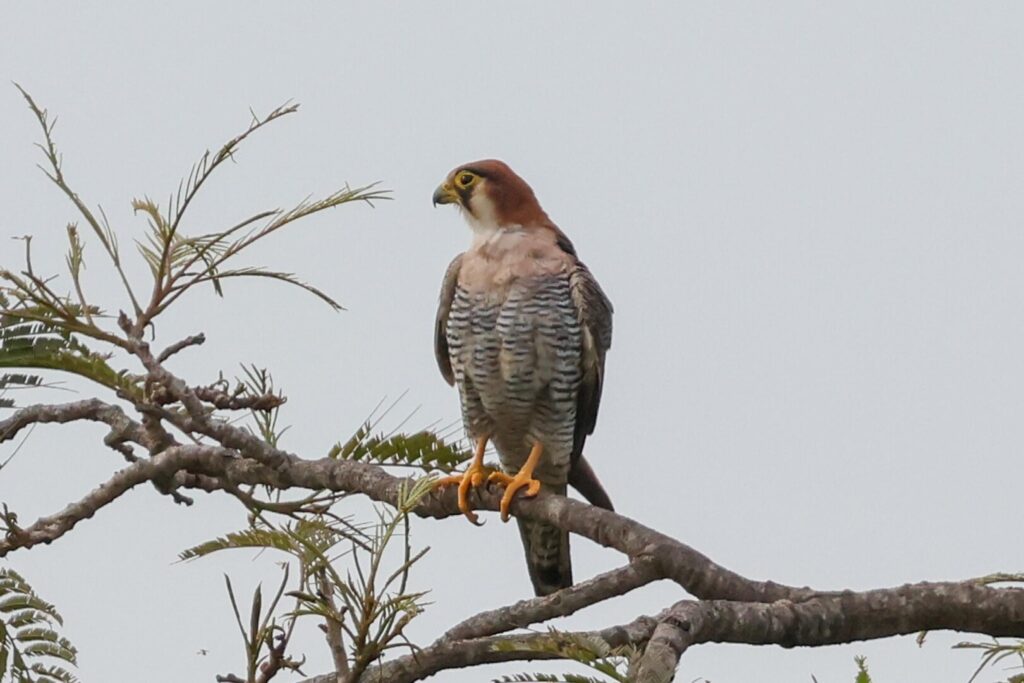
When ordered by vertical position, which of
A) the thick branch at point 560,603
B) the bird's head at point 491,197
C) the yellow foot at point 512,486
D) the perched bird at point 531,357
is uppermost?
the bird's head at point 491,197

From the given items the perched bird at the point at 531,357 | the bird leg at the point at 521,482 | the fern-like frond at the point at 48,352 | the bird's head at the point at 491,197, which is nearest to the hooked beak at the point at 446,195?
the bird's head at the point at 491,197

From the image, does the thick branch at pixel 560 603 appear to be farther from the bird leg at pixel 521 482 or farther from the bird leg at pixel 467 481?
the bird leg at pixel 467 481

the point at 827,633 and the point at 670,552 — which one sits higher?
the point at 670,552

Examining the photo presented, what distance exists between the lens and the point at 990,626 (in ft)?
11.9

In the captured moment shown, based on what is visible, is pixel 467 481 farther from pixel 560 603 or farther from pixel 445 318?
pixel 560 603

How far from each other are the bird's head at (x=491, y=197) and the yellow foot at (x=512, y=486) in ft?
4.17

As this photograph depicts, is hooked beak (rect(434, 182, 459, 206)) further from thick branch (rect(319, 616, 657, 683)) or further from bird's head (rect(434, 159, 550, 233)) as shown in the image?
thick branch (rect(319, 616, 657, 683))

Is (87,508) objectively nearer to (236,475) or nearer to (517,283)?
(236,475)

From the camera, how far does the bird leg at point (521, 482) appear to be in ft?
17.4

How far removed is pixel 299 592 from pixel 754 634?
45.0 inches

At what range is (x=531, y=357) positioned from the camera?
19.0ft

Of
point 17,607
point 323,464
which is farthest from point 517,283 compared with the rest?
point 17,607

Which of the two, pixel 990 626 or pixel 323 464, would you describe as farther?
pixel 323 464

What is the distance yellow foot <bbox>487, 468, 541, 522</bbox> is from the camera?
17.4 ft
